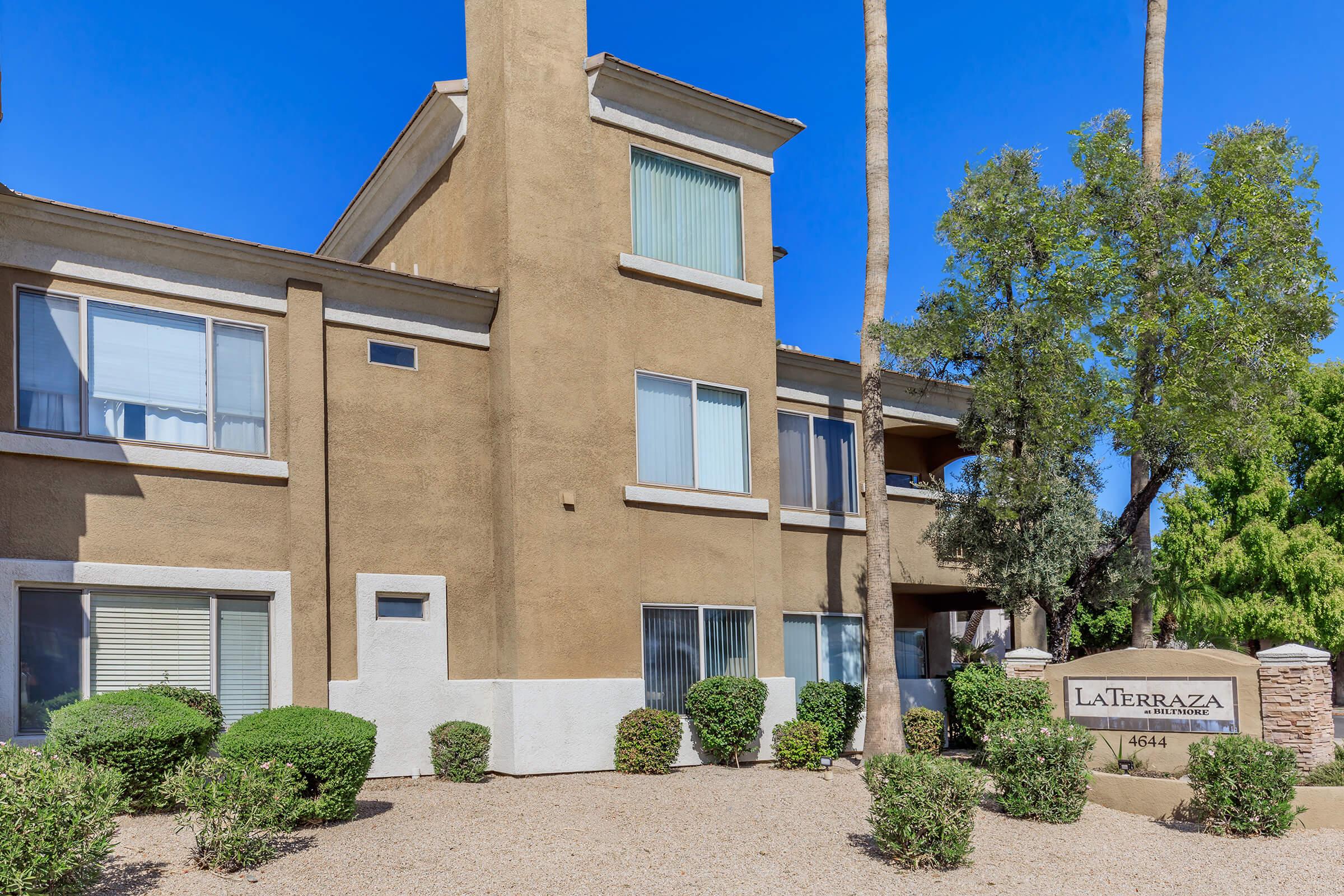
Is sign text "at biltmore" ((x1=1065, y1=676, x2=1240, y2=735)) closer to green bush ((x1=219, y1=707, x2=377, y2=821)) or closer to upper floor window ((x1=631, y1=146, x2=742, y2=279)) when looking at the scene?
upper floor window ((x1=631, y1=146, x2=742, y2=279))

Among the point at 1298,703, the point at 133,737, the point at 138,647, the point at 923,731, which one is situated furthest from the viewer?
the point at 923,731

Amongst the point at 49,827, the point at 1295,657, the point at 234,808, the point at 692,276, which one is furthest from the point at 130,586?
the point at 1295,657

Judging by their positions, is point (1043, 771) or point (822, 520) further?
point (822, 520)

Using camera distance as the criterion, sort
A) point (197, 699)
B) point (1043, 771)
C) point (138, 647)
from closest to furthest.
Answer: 1. point (1043, 771)
2. point (197, 699)
3. point (138, 647)

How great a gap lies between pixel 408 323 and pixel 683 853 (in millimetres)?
8345

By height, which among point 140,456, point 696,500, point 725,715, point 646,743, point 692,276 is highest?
point 692,276

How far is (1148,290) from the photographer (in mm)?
17031

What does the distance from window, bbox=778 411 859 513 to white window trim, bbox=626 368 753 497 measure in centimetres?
143

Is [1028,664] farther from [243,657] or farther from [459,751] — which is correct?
[243,657]

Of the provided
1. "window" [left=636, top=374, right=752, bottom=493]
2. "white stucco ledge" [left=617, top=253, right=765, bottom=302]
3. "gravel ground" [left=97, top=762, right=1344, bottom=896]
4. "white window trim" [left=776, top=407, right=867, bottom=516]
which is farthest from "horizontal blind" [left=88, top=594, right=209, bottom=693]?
"white window trim" [left=776, top=407, right=867, bottom=516]

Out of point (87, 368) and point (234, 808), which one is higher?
point (87, 368)

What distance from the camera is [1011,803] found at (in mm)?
12500

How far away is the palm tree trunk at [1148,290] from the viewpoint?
55.7 feet

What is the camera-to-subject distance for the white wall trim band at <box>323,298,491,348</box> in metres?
15.1
